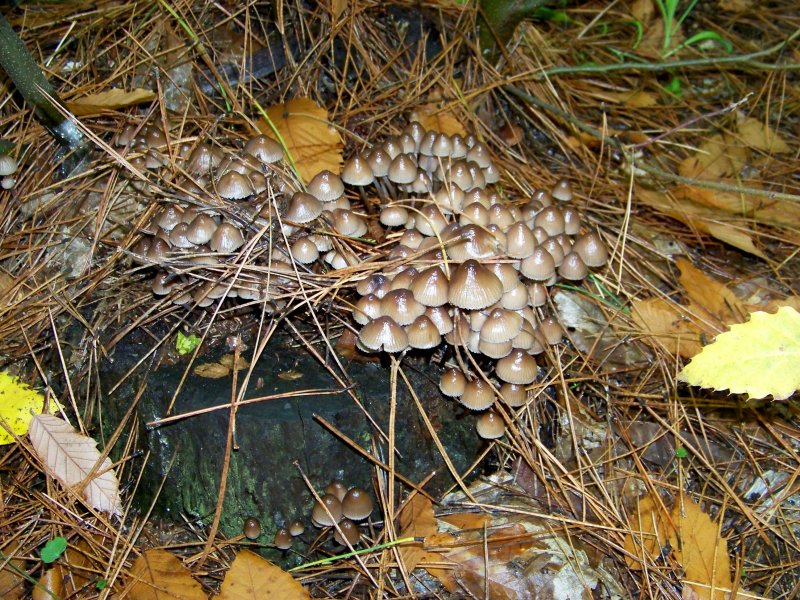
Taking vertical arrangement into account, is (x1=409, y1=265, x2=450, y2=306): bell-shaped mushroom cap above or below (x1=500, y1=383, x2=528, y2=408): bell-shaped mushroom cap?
above

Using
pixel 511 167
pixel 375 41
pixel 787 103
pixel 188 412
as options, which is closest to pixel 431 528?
pixel 188 412

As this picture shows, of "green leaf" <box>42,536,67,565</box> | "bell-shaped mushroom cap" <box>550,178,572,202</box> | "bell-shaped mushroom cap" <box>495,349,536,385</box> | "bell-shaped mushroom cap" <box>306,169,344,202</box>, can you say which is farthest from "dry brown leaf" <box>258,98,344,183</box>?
"green leaf" <box>42,536,67,565</box>

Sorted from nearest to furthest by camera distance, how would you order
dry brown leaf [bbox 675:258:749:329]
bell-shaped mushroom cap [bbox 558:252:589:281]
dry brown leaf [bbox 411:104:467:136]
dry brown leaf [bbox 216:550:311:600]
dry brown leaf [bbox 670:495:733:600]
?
dry brown leaf [bbox 216:550:311:600]
dry brown leaf [bbox 670:495:733:600]
bell-shaped mushroom cap [bbox 558:252:589:281]
dry brown leaf [bbox 675:258:749:329]
dry brown leaf [bbox 411:104:467:136]

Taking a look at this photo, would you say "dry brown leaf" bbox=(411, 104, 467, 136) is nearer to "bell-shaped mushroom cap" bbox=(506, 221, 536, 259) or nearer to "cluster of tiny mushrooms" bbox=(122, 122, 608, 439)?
→ "cluster of tiny mushrooms" bbox=(122, 122, 608, 439)

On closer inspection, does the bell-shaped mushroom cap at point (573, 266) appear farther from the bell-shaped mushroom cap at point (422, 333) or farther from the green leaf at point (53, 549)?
the green leaf at point (53, 549)

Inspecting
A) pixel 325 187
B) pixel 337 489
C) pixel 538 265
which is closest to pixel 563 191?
pixel 538 265
